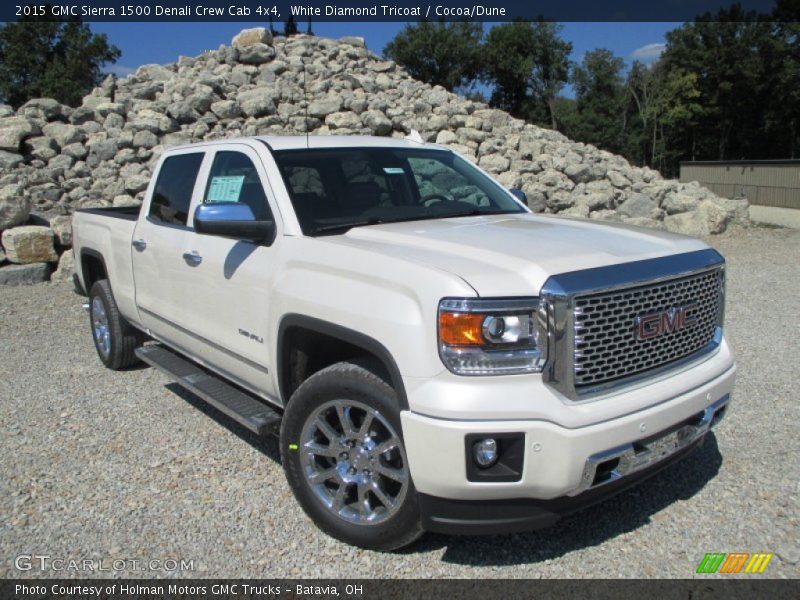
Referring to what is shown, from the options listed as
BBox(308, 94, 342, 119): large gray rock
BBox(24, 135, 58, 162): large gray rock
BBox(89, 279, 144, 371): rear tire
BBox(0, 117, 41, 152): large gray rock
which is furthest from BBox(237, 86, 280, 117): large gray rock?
BBox(89, 279, 144, 371): rear tire

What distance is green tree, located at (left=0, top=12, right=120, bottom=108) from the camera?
51312mm

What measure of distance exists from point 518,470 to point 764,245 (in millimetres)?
13036

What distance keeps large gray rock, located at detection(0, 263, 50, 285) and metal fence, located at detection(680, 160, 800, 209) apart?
2848 cm

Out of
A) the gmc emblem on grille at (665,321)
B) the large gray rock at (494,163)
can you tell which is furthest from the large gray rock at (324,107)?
Answer: the gmc emblem on grille at (665,321)

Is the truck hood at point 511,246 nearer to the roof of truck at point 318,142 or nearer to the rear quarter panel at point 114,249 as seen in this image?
the roof of truck at point 318,142

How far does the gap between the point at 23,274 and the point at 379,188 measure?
8315 mm

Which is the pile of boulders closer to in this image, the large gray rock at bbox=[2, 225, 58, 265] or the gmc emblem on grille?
the large gray rock at bbox=[2, 225, 58, 265]

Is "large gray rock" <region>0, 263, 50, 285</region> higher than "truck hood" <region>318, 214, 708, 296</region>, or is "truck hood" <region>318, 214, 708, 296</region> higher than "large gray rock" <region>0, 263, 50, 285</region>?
"truck hood" <region>318, 214, 708, 296</region>

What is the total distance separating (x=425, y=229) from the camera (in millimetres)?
3793

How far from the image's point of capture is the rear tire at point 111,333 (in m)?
6.12

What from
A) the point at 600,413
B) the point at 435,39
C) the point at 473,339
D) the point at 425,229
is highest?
the point at 435,39

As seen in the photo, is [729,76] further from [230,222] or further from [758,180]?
[230,222]

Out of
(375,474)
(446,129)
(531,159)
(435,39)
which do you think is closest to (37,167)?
(446,129)

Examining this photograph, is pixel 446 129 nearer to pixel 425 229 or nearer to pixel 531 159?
pixel 531 159
